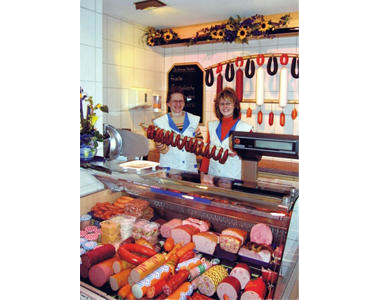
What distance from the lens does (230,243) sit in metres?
1.67

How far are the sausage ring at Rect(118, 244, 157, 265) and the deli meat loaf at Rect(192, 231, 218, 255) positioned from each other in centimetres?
24

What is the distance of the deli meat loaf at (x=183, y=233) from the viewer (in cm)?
178

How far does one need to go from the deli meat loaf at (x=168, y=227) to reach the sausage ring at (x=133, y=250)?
0.46ft

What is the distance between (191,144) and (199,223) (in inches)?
36.8

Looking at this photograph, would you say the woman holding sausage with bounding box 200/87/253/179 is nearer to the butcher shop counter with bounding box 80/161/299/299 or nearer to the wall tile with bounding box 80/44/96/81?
the wall tile with bounding box 80/44/96/81

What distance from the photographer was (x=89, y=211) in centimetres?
213

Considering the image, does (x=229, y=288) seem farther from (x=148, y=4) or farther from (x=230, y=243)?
(x=148, y=4)

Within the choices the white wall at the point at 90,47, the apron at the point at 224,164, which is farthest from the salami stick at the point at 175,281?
the white wall at the point at 90,47

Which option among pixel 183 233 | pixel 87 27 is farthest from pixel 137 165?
pixel 87 27

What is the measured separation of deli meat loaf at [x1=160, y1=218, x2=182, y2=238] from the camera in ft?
6.16

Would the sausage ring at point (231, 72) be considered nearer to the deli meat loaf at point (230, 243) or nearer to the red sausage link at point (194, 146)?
the red sausage link at point (194, 146)

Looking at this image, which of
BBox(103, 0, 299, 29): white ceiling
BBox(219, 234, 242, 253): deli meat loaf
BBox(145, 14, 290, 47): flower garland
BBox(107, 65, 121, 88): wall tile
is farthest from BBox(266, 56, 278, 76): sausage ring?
BBox(219, 234, 242, 253): deli meat loaf

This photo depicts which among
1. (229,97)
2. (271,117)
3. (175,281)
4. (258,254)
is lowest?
(175,281)
